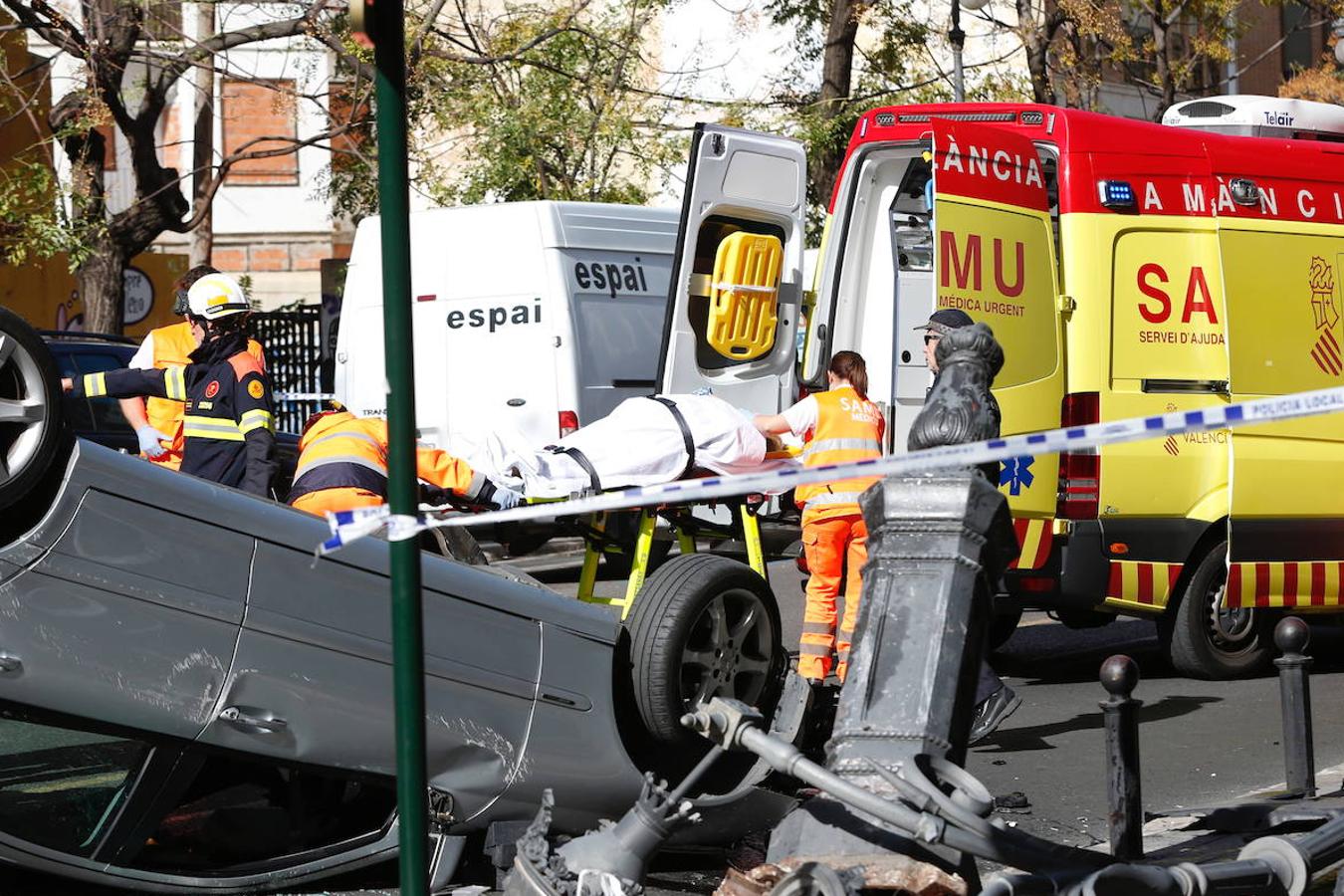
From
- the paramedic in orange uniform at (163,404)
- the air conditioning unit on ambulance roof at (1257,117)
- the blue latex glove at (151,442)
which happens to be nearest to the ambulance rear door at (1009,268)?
the air conditioning unit on ambulance roof at (1257,117)

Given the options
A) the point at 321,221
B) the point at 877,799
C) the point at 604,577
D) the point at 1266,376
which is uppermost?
the point at 321,221

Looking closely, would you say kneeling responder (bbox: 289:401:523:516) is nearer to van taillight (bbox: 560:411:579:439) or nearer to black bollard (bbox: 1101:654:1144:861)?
black bollard (bbox: 1101:654:1144:861)

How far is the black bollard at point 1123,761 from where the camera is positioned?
4.99 metres

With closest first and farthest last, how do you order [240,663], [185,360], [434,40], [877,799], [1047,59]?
[877,799], [240,663], [185,360], [434,40], [1047,59]

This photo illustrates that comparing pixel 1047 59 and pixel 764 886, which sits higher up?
pixel 1047 59

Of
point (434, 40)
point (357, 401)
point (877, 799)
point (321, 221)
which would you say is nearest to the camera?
point (877, 799)

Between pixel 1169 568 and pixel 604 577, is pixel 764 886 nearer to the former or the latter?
pixel 1169 568

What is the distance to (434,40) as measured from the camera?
59.0 ft

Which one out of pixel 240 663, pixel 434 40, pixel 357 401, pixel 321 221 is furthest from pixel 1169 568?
pixel 321 221

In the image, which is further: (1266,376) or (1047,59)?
(1047,59)

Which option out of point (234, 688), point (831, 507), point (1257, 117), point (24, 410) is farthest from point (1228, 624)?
point (24, 410)

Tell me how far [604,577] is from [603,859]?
29.5 ft

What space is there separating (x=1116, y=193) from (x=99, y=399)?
245 inches

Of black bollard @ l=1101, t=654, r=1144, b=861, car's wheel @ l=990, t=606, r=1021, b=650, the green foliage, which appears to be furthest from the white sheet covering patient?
the green foliage
